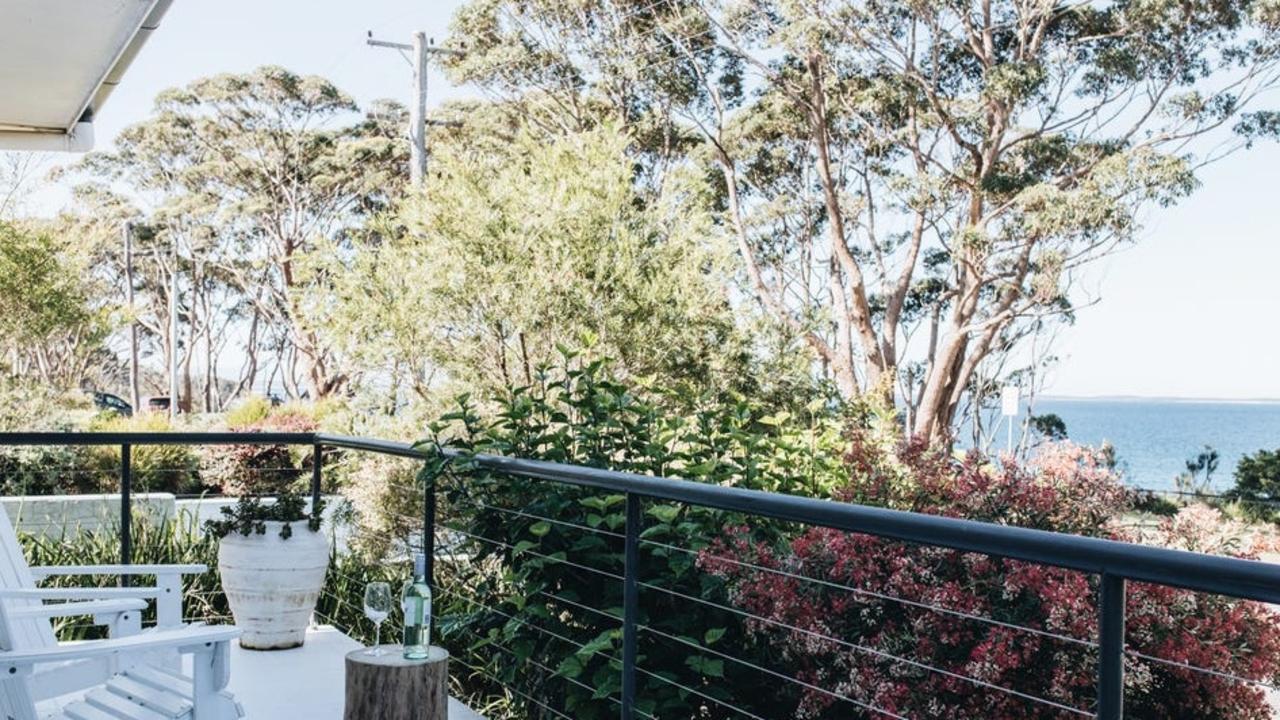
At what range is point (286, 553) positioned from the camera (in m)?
4.50

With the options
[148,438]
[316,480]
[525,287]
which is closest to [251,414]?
[525,287]

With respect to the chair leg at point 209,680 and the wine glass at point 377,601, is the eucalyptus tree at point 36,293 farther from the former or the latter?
the chair leg at point 209,680

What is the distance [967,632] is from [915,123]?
577 inches

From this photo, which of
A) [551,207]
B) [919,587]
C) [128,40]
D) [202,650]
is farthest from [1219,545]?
[551,207]

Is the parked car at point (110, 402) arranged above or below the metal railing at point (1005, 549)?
below

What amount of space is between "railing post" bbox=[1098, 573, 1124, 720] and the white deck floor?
2.51 meters

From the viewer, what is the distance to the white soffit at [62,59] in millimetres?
3311

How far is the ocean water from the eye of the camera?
5888 cm

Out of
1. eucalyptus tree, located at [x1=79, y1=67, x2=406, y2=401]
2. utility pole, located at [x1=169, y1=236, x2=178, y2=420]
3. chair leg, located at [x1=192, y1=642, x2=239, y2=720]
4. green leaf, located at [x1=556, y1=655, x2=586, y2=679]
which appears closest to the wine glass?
green leaf, located at [x1=556, y1=655, x2=586, y2=679]

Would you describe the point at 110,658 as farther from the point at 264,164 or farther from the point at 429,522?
the point at 264,164

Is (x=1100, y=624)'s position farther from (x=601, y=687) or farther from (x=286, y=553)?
(x=286, y=553)

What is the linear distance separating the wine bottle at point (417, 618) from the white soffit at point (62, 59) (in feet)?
5.55

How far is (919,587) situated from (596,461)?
1112 millimetres

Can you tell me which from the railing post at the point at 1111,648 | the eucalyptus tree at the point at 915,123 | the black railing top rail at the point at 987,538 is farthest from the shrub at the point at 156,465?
the railing post at the point at 1111,648
